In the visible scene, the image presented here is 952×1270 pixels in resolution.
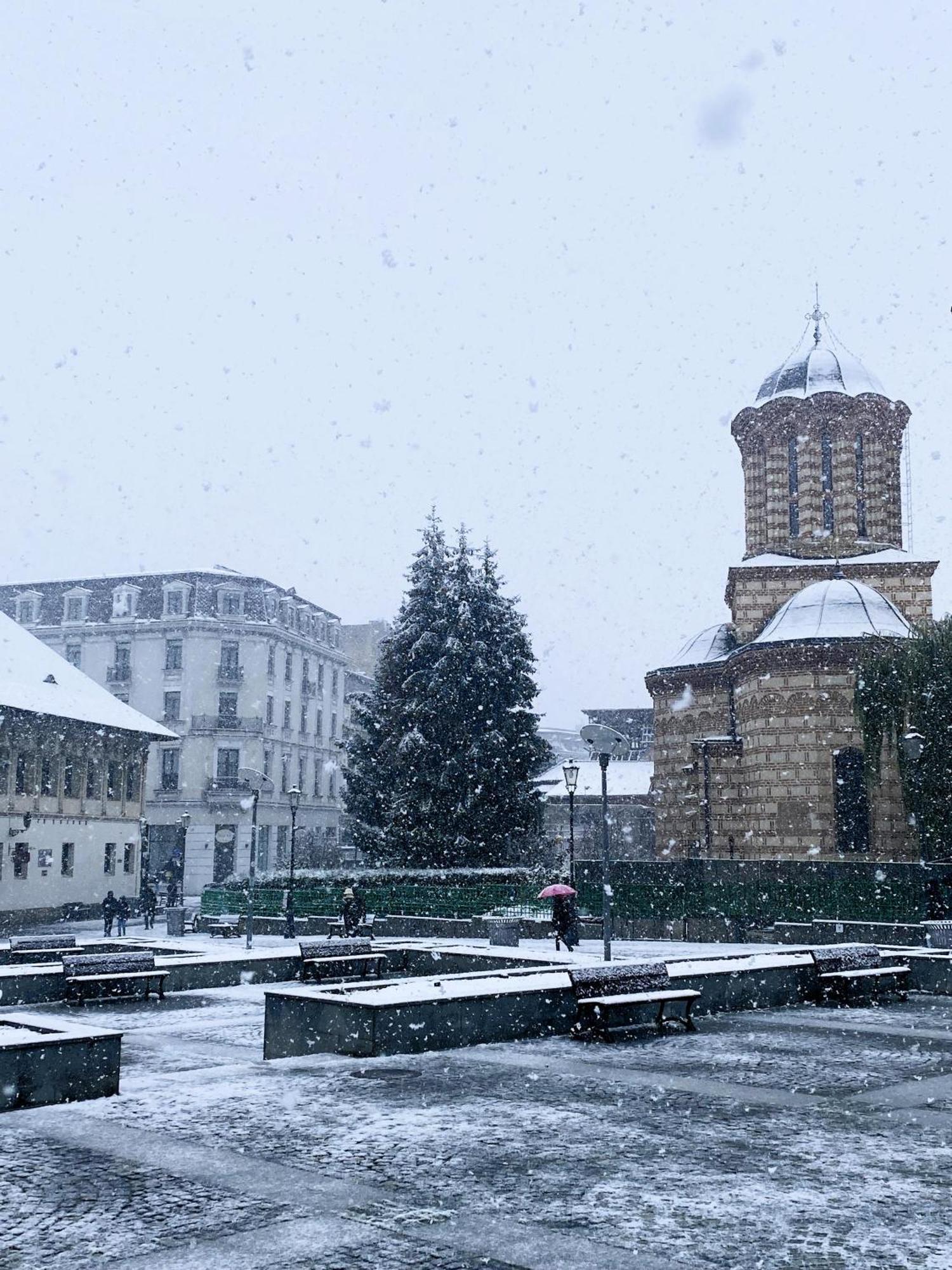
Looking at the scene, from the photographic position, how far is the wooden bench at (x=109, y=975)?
57.1ft

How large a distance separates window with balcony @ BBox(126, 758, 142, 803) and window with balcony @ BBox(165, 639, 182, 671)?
15.9m

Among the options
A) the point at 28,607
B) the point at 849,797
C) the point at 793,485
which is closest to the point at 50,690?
the point at 849,797

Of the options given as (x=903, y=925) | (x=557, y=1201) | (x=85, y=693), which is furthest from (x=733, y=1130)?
(x=85, y=693)

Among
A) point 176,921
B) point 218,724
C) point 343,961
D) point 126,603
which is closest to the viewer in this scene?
point 343,961

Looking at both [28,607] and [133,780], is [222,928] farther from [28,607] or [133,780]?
[28,607]

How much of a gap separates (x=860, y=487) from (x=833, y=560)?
3.05 meters

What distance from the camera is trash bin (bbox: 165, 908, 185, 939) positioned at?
32.3 meters

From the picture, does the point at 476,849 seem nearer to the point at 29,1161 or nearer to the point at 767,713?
the point at 767,713

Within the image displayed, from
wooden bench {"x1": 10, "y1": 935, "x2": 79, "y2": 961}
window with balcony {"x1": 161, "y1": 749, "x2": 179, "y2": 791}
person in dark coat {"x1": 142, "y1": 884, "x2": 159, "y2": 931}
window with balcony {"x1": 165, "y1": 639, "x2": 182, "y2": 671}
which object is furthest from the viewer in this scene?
window with balcony {"x1": 165, "y1": 639, "x2": 182, "y2": 671}

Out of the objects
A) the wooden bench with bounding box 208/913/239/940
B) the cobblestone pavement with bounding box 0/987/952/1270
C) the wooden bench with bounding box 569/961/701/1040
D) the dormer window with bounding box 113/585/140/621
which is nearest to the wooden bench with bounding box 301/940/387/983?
the wooden bench with bounding box 569/961/701/1040

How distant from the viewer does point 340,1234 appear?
6.82 m

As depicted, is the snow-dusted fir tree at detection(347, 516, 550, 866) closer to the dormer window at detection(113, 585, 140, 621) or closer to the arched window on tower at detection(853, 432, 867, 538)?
the arched window on tower at detection(853, 432, 867, 538)

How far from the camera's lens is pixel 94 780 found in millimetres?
44781

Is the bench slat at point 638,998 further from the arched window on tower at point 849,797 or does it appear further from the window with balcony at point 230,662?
the window with balcony at point 230,662
